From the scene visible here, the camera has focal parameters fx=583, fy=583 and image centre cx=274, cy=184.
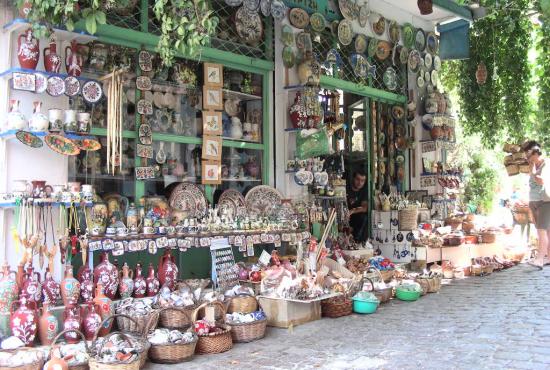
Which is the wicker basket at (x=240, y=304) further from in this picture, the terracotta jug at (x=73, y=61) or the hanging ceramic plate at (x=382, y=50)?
the hanging ceramic plate at (x=382, y=50)

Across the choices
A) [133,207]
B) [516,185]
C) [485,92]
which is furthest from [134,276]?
[516,185]

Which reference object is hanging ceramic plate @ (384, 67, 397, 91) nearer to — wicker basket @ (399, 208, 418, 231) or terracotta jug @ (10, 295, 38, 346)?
wicker basket @ (399, 208, 418, 231)

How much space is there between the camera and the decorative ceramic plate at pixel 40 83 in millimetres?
4906

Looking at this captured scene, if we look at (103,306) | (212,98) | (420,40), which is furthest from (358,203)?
(103,306)

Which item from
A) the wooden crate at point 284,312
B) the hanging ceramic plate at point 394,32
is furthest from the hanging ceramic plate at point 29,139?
the hanging ceramic plate at point 394,32

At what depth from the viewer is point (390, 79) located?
963 cm

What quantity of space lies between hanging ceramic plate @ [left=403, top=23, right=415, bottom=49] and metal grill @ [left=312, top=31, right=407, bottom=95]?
367mm

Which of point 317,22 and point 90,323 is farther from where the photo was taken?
point 317,22

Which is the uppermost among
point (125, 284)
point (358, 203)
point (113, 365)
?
point (358, 203)

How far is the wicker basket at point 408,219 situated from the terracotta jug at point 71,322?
17.3ft

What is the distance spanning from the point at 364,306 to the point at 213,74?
3.13 m

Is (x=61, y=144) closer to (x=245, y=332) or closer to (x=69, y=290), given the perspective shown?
(x=69, y=290)

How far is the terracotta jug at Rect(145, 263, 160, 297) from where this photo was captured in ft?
18.1

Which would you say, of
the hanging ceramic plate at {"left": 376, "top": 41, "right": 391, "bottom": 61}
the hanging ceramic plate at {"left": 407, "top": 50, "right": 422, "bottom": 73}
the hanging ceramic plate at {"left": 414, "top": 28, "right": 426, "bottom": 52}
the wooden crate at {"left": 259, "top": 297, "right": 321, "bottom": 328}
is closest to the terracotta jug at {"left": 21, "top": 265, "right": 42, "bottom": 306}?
the wooden crate at {"left": 259, "top": 297, "right": 321, "bottom": 328}
